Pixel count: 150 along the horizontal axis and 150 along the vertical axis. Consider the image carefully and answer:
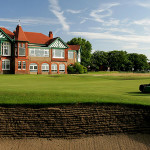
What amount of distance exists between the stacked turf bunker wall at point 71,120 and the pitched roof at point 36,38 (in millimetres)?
38106

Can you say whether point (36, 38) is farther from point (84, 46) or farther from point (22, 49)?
point (84, 46)

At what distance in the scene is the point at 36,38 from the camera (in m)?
46.7

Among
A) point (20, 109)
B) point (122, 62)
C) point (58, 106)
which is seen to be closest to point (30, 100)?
point (20, 109)

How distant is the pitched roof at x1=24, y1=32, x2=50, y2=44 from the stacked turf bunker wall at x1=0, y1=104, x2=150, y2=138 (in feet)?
125

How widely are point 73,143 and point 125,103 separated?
9.96 feet

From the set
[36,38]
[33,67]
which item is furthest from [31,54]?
[36,38]

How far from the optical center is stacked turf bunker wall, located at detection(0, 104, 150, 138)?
27.8 ft

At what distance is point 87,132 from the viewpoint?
28.2 feet

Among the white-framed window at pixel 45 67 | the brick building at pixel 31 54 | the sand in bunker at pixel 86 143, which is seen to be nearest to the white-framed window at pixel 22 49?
the brick building at pixel 31 54

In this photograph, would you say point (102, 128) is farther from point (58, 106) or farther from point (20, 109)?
point (20, 109)

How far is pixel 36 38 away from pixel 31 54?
17.9 feet

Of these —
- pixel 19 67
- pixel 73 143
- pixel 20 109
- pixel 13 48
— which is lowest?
pixel 73 143

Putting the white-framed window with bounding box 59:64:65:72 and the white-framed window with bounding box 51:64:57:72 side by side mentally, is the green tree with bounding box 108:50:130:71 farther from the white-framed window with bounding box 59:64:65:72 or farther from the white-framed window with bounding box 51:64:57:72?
the white-framed window with bounding box 51:64:57:72

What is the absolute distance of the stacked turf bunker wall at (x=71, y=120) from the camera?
8469mm
